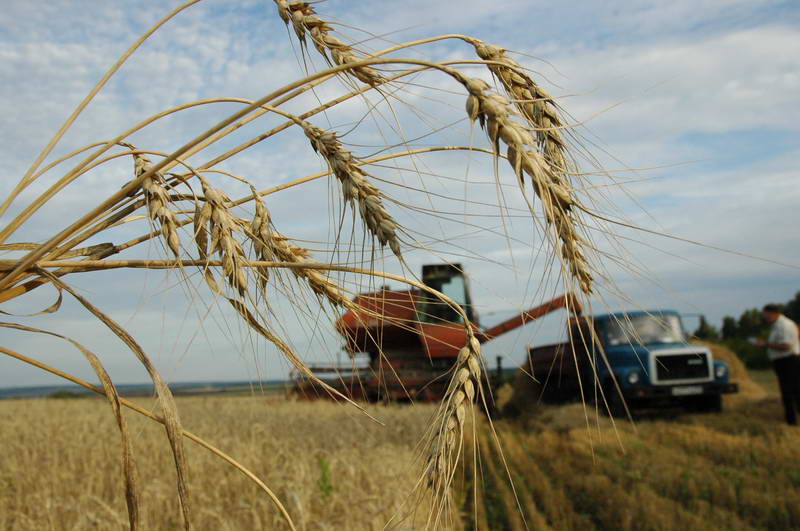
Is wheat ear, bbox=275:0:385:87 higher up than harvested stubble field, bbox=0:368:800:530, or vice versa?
wheat ear, bbox=275:0:385:87

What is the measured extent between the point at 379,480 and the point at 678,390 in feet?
27.7

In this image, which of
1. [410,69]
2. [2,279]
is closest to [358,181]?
[410,69]

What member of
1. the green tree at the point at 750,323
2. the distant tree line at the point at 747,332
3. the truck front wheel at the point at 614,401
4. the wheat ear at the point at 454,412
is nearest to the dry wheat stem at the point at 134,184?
the wheat ear at the point at 454,412

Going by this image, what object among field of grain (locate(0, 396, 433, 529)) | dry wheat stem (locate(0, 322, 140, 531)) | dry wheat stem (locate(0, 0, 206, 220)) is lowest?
field of grain (locate(0, 396, 433, 529))

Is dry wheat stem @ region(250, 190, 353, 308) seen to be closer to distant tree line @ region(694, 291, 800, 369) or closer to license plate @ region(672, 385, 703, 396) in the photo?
license plate @ region(672, 385, 703, 396)

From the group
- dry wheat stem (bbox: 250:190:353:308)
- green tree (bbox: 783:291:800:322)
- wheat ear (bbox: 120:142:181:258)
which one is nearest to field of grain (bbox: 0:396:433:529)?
dry wheat stem (bbox: 250:190:353:308)

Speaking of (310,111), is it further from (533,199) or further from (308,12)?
(533,199)

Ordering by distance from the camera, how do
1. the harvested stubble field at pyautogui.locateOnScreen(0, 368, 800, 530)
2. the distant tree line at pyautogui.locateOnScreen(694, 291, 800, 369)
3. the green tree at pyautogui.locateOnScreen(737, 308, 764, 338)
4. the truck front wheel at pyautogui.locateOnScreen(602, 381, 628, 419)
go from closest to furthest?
the harvested stubble field at pyautogui.locateOnScreen(0, 368, 800, 530), the truck front wheel at pyautogui.locateOnScreen(602, 381, 628, 419), the distant tree line at pyautogui.locateOnScreen(694, 291, 800, 369), the green tree at pyautogui.locateOnScreen(737, 308, 764, 338)

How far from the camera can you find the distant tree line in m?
27.9

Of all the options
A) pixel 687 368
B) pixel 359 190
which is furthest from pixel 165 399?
pixel 687 368

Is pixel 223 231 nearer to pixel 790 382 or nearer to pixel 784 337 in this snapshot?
pixel 784 337

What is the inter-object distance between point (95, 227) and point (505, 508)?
196 inches

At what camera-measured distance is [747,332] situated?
31984 mm

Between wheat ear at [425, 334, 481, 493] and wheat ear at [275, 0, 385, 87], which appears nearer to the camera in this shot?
wheat ear at [425, 334, 481, 493]
